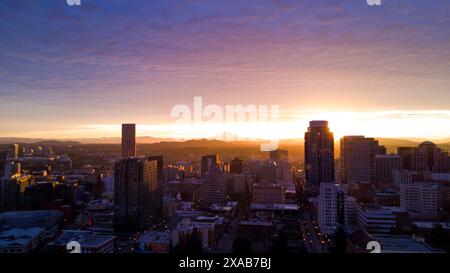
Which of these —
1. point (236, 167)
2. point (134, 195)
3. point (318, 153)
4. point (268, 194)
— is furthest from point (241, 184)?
point (134, 195)

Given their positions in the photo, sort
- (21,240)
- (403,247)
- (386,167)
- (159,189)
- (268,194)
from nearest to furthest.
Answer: (403,247) < (21,240) < (159,189) < (268,194) < (386,167)

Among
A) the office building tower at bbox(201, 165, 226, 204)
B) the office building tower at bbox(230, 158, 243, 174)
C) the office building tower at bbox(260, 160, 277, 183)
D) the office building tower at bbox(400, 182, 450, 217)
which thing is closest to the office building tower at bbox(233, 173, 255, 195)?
the office building tower at bbox(230, 158, 243, 174)

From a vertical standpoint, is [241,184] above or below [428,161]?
below

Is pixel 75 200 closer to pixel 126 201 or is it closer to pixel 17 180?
pixel 17 180

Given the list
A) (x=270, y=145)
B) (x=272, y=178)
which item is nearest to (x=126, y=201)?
(x=270, y=145)

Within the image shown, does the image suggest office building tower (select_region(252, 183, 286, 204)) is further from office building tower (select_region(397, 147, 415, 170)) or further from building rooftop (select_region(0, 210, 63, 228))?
building rooftop (select_region(0, 210, 63, 228))

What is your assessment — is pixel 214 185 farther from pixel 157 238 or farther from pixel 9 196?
pixel 157 238

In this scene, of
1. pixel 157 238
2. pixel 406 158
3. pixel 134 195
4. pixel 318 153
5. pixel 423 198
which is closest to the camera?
pixel 157 238

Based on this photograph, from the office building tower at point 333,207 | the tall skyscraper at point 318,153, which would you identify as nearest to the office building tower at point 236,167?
the tall skyscraper at point 318,153
